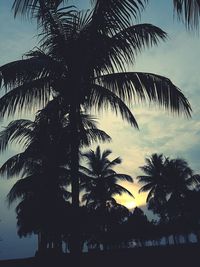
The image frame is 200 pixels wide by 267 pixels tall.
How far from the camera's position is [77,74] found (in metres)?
7.23

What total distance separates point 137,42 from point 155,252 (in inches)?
375

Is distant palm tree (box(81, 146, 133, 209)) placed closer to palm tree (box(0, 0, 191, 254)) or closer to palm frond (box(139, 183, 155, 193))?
palm frond (box(139, 183, 155, 193))

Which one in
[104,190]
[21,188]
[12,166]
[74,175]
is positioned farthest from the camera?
[104,190]

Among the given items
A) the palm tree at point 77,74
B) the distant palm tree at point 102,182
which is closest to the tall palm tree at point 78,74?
the palm tree at point 77,74

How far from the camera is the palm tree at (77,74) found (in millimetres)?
6805

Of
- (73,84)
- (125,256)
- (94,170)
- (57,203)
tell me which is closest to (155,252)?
(125,256)

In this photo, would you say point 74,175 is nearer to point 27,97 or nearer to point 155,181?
point 27,97

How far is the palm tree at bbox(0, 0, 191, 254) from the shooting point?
22.3 feet

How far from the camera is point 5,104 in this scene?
7070 millimetres

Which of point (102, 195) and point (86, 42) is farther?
point (102, 195)

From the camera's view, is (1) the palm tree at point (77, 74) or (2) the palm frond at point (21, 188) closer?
(1) the palm tree at point (77, 74)

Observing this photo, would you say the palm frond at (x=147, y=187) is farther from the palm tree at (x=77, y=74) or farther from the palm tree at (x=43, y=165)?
the palm tree at (x=77, y=74)

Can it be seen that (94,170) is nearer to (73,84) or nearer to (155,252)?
(155,252)

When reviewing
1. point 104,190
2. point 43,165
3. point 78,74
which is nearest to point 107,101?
point 78,74
